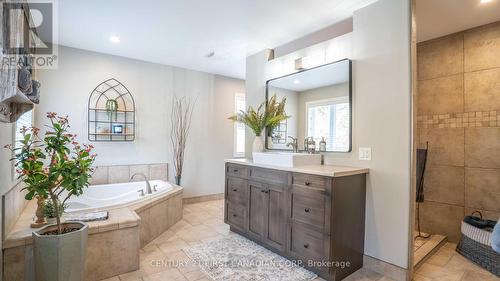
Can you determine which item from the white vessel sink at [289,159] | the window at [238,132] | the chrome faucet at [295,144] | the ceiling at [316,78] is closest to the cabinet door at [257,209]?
the white vessel sink at [289,159]

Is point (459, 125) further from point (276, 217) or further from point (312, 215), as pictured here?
point (276, 217)

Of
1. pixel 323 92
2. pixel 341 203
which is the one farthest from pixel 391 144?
pixel 323 92

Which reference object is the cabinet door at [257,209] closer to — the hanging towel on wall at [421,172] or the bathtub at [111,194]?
the bathtub at [111,194]

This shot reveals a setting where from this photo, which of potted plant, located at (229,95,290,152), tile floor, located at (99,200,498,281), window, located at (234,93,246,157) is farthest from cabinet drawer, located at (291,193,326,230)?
window, located at (234,93,246,157)

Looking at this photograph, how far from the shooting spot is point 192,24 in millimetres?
2867

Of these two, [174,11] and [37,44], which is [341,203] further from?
[37,44]

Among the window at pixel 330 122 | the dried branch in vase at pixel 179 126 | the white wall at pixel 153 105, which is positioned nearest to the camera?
the window at pixel 330 122

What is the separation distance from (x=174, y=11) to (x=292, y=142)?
1.99 metres

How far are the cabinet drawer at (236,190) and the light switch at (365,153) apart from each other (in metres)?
1.32

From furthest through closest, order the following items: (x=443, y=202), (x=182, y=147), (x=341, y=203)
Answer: (x=182, y=147), (x=443, y=202), (x=341, y=203)

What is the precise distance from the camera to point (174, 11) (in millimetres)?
2574

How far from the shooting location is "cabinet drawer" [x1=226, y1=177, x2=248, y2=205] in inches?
117

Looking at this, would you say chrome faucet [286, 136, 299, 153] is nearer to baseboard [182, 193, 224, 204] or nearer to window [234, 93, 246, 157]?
window [234, 93, 246, 157]

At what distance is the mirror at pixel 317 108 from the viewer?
2.57m
